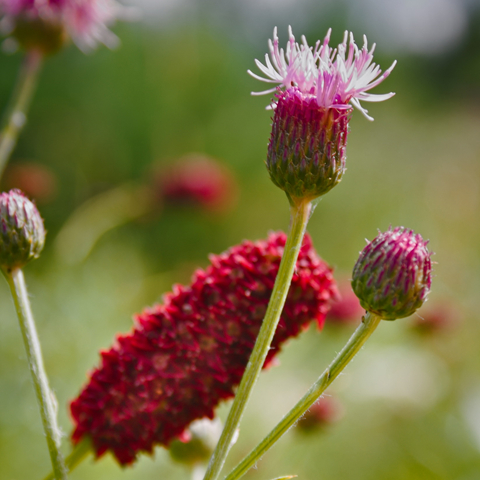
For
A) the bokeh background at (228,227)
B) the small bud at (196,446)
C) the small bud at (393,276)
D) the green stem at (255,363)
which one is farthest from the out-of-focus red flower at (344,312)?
the green stem at (255,363)

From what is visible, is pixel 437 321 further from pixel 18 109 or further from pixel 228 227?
pixel 228 227

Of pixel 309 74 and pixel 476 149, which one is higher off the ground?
pixel 476 149

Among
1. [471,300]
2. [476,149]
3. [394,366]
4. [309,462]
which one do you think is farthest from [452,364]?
[476,149]

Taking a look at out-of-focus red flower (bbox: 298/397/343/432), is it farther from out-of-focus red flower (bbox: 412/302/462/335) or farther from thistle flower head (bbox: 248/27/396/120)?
thistle flower head (bbox: 248/27/396/120)

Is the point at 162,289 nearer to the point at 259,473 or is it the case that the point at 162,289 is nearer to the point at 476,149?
the point at 259,473

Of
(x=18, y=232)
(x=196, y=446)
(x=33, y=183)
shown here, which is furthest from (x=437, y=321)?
(x=33, y=183)

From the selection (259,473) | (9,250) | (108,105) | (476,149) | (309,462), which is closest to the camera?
(9,250)

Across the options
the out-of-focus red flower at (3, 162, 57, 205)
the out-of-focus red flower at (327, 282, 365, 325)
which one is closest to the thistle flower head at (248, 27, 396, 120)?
the out-of-focus red flower at (327, 282, 365, 325)
